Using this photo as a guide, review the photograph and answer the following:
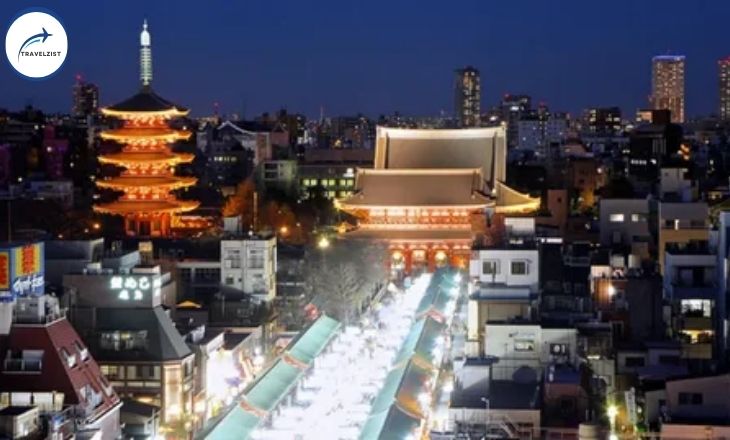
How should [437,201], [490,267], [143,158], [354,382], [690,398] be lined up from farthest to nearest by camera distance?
[143,158]
[437,201]
[490,267]
[354,382]
[690,398]

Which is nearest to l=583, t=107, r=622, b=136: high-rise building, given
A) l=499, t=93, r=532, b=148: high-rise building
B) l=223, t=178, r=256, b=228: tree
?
l=499, t=93, r=532, b=148: high-rise building

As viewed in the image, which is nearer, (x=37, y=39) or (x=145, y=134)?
(x=37, y=39)

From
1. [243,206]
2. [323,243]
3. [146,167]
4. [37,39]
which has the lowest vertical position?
[323,243]

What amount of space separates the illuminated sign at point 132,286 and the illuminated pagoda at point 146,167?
14.8 m

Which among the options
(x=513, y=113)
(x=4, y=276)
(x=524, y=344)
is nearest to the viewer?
(x=4, y=276)

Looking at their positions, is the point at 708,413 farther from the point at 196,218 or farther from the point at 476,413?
the point at 196,218

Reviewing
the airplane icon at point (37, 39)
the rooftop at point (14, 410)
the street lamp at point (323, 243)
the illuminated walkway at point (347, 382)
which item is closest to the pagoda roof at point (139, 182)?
the street lamp at point (323, 243)

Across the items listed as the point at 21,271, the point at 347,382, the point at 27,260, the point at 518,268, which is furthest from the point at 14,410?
the point at 518,268

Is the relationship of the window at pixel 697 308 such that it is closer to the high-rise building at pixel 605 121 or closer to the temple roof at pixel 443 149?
the temple roof at pixel 443 149

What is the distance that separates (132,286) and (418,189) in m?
14.4

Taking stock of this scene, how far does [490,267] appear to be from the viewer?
18.4 m

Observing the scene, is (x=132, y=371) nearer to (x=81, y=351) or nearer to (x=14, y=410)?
(x=81, y=351)

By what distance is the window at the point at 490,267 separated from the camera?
723 inches

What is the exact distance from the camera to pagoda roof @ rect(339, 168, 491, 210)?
3058cm
